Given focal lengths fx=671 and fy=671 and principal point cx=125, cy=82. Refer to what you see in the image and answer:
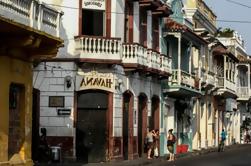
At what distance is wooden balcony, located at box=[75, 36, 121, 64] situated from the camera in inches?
1143

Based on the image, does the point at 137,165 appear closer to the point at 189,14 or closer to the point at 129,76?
the point at 129,76

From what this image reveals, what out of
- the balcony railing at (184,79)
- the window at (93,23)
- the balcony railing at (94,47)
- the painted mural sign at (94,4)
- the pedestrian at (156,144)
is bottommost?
the pedestrian at (156,144)

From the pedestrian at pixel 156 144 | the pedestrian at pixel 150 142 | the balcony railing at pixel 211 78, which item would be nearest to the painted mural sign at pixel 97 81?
the pedestrian at pixel 150 142

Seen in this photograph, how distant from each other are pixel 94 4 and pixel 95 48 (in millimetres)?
2108

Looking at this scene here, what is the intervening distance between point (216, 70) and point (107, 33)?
25773 mm

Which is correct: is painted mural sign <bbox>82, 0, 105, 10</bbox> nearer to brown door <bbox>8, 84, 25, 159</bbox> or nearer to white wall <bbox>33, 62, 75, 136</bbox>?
white wall <bbox>33, 62, 75, 136</bbox>

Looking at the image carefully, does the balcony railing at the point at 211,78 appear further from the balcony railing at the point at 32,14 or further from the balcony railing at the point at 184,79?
the balcony railing at the point at 32,14

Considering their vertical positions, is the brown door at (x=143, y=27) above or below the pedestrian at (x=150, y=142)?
above

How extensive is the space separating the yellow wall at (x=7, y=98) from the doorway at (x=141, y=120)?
13724mm

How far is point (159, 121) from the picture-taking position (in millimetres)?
37406

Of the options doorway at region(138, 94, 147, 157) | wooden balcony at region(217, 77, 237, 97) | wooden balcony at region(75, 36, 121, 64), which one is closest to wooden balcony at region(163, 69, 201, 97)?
doorway at region(138, 94, 147, 157)

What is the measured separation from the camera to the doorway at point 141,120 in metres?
33.9

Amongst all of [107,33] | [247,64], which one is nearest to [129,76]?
[107,33]

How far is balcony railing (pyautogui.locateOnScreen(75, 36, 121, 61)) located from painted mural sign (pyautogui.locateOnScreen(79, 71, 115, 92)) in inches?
33.8
